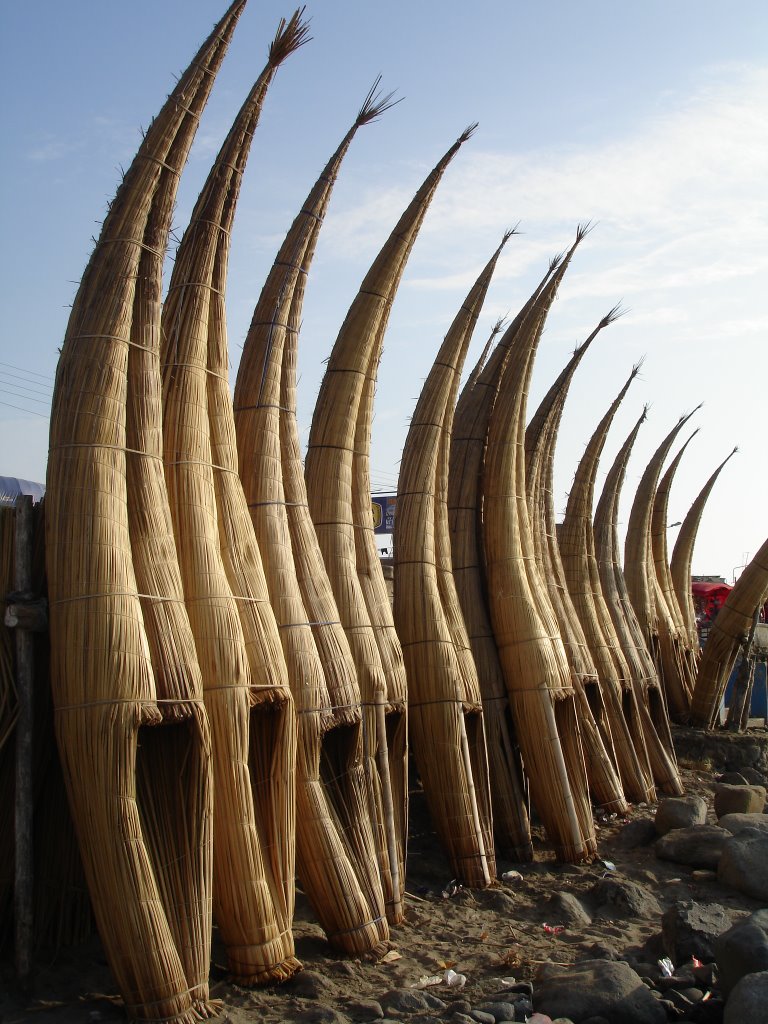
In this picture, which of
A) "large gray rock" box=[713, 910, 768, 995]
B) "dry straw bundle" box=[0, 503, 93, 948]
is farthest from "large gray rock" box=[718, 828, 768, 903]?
"dry straw bundle" box=[0, 503, 93, 948]

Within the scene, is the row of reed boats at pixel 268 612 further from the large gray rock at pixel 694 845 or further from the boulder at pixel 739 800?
the boulder at pixel 739 800

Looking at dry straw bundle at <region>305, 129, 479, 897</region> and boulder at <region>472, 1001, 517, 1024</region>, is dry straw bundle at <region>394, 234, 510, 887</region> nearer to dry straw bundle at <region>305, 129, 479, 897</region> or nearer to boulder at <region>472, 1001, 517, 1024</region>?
dry straw bundle at <region>305, 129, 479, 897</region>

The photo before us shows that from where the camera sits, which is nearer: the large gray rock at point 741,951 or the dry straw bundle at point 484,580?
the large gray rock at point 741,951

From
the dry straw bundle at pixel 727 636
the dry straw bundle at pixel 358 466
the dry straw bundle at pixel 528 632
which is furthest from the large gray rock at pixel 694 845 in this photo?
the dry straw bundle at pixel 727 636

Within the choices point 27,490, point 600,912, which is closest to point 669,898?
point 600,912

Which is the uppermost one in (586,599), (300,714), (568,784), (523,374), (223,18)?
(223,18)

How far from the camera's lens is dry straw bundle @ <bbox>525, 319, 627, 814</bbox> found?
8.77 meters

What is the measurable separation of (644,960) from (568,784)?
1899mm

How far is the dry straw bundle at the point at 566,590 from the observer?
877cm

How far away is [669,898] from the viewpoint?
7020 millimetres

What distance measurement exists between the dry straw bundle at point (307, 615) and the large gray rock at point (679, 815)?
3.35 m

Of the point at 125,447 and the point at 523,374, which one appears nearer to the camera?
the point at 125,447

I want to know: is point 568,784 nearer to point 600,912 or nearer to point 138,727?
point 600,912

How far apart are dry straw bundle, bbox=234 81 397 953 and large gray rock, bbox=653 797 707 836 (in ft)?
11.0
